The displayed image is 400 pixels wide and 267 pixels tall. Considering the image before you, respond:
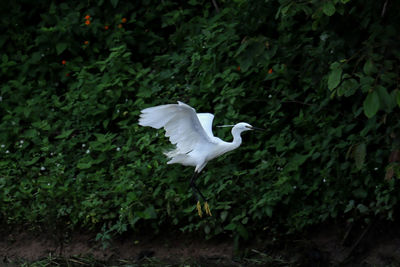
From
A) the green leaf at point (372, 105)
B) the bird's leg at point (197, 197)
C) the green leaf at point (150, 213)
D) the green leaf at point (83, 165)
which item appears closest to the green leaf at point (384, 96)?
the green leaf at point (372, 105)

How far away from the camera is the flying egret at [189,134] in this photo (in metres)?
4.88

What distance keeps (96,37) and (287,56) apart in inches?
108

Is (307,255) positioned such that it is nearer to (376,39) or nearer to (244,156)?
(244,156)

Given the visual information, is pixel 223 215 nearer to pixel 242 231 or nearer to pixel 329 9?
pixel 242 231

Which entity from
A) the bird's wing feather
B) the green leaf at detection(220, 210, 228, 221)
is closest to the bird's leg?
the green leaf at detection(220, 210, 228, 221)

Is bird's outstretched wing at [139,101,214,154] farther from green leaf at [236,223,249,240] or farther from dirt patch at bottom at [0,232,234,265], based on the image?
dirt patch at bottom at [0,232,234,265]

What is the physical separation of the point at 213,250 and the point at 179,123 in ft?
4.63

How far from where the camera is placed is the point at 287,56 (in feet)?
21.3

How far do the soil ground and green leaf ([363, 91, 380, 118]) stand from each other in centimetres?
204

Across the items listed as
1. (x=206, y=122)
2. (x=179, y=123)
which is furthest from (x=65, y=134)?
(x=179, y=123)

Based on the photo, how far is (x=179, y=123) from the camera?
5.10m

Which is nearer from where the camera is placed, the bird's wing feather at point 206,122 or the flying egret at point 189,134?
the flying egret at point 189,134

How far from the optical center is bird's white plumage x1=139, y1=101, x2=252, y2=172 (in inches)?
192

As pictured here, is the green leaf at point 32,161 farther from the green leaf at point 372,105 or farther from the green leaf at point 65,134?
the green leaf at point 372,105
